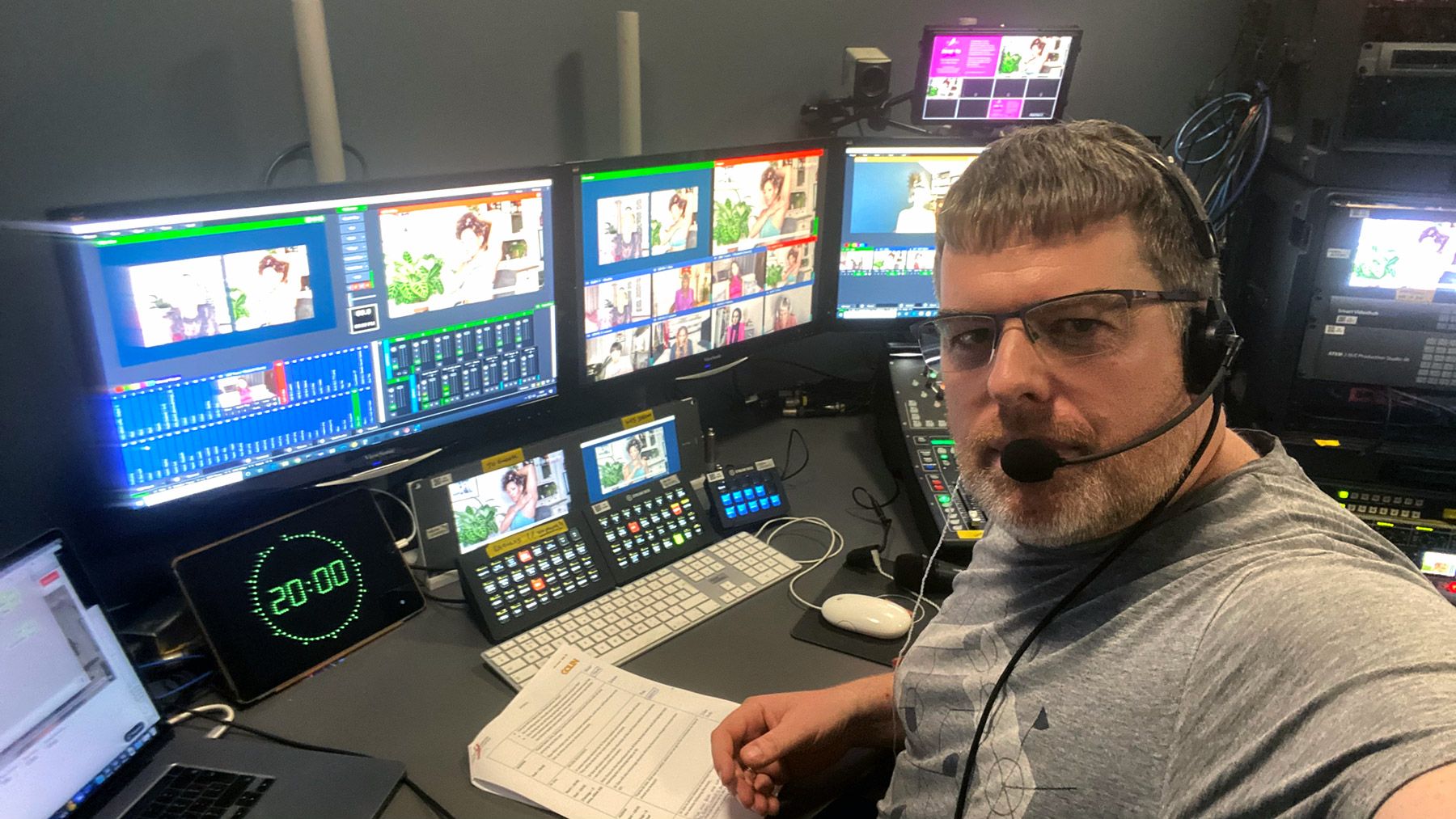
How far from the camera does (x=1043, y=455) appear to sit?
778 mm

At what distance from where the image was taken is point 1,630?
85 centimetres

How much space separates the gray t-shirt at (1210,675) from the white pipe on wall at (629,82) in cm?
105

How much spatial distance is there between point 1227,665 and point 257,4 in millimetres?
1387

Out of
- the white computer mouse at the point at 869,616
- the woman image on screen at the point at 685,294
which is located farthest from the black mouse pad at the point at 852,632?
the woman image on screen at the point at 685,294

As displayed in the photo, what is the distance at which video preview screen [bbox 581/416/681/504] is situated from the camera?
137 centimetres

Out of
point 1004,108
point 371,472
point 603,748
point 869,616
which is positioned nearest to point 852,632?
point 869,616

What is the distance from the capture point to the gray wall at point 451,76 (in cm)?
113

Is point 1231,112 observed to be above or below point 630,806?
above

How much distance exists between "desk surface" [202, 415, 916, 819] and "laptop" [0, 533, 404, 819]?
1.9 inches

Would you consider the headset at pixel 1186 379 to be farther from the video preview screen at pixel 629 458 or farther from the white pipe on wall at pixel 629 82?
the white pipe on wall at pixel 629 82

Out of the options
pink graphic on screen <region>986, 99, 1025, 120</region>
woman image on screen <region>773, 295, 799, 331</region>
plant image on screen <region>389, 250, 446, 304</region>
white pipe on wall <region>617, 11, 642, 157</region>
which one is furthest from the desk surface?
pink graphic on screen <region>986, 99, 1025, 120</region>

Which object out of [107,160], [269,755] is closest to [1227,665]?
[269,755]

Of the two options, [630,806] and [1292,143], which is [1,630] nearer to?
[630,806]

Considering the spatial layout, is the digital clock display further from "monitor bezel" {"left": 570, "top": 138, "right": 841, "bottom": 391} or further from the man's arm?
the man's arm
